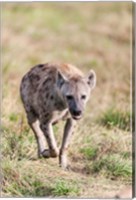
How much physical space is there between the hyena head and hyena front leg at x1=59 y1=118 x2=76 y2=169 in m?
0.19

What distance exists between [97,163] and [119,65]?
264 cm

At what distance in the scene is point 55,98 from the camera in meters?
5.17

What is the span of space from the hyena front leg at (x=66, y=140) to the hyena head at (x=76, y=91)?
188 mm


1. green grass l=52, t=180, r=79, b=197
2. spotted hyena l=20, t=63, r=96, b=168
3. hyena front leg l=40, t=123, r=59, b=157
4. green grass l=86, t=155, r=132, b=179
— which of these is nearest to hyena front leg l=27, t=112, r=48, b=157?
spotted hyena l=20, t=63, r=96, b=168

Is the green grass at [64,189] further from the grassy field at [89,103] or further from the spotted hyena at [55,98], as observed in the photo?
the spotted hyena at [55,98]

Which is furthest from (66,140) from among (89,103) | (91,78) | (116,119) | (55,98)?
(89,103)

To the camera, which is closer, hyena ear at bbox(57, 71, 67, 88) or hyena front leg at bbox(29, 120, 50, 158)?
hyena ear at bbox(57, 71, 67, 88)

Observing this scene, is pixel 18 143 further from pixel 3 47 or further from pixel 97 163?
pixel 3 47

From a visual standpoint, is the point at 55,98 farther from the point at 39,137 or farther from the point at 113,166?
the point at 113,166

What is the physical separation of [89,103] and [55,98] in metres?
1.52

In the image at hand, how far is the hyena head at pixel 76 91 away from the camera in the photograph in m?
5.04

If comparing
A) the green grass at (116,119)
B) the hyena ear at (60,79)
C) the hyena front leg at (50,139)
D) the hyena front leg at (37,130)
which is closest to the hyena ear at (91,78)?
the hyena ear at (60,79)

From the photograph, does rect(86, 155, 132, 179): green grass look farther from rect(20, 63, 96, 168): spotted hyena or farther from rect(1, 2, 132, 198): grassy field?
rect(20, 63, 96, 168): spotted hyena

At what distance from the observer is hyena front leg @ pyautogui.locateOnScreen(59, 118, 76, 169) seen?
17.1ft
